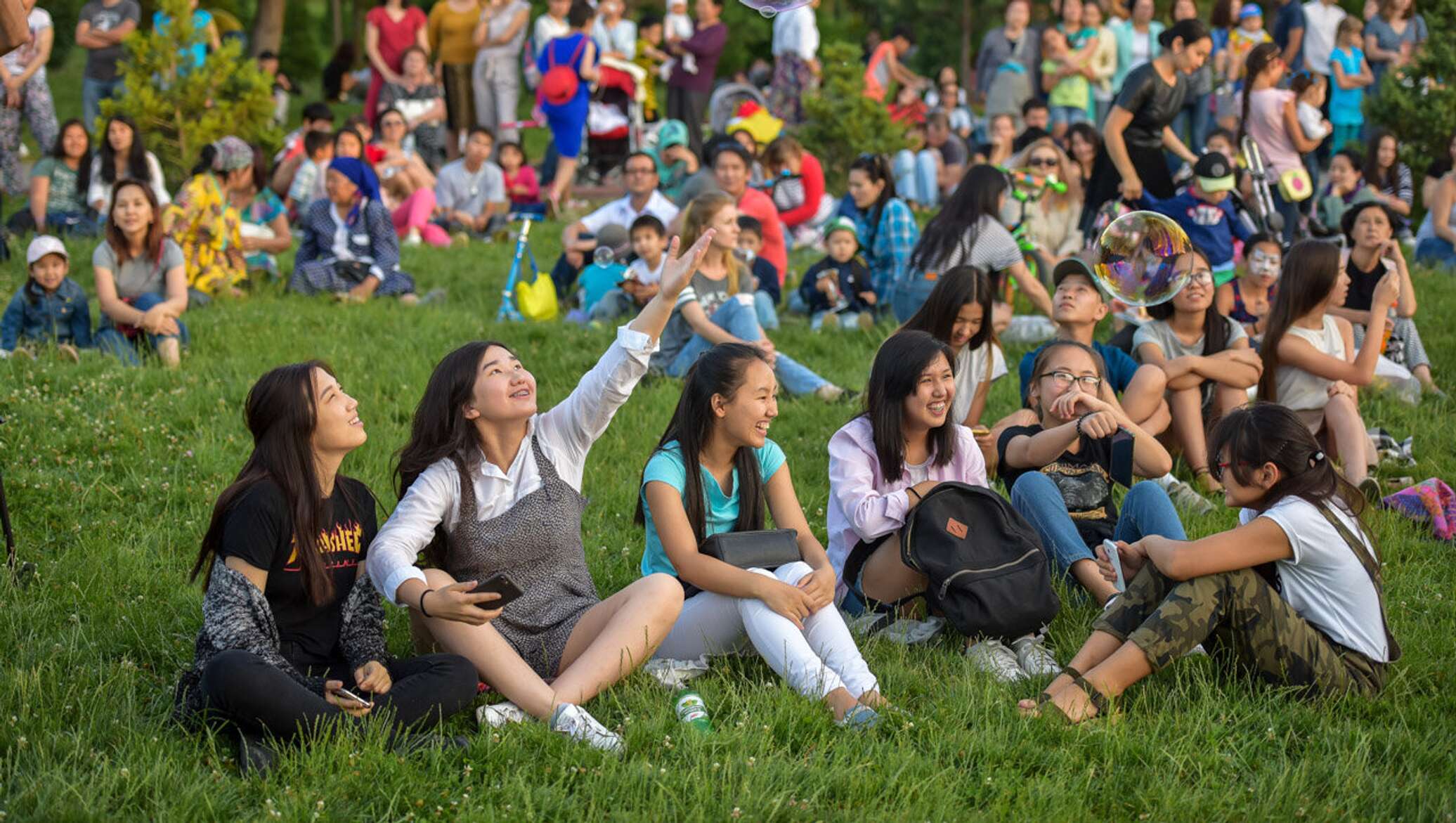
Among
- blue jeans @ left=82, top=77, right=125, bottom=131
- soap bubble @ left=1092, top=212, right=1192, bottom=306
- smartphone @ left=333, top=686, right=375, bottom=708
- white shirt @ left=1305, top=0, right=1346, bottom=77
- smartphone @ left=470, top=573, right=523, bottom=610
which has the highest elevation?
white shirt @ left=1305, top=0, right=1346, bottom=77

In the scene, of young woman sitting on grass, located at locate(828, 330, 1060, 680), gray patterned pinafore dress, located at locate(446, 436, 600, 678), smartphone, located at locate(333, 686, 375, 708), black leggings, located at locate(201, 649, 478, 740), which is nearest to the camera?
black leggings, located at locate(201, 649, 478, 740)

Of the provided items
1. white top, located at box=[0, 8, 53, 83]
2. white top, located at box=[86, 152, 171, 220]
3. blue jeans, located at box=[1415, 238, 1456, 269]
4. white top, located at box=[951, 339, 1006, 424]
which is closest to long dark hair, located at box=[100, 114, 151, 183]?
white top, located at box=[86, 152, 171, 220]

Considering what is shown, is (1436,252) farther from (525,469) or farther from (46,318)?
(46,318)

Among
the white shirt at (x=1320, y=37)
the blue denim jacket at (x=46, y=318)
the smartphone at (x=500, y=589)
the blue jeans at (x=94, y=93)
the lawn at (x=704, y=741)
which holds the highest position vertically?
the white shirt at (x=1320, y=37)

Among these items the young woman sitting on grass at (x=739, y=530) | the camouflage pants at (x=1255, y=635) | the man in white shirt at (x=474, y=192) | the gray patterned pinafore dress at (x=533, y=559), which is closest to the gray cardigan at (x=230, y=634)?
the gray patterned pinafore dress at (x=533, y=559)

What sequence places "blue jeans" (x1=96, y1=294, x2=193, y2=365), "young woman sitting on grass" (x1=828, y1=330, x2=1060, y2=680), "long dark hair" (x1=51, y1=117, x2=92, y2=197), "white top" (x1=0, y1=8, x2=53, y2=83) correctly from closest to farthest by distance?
"young woman sitting on grass" (x1=828, y1=330, x2=1060, y2=680) → "blue jeans" (x1=96, y1=294, x2=193, y2=365) → "long dark hair" (x1=51, y1=117, x2=92, y2=197) → "white top" (x1=0, y1=8, x2=53, y2=83)

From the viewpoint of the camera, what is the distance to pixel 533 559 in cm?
487

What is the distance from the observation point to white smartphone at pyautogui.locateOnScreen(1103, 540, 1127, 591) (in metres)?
5.16

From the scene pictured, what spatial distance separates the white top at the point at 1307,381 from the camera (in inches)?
285

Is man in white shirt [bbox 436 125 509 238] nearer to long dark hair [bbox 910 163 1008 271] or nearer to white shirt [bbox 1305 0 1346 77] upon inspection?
long dark hair [bbox 910 163 1008 271]

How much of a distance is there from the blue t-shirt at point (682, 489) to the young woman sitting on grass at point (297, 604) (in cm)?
98

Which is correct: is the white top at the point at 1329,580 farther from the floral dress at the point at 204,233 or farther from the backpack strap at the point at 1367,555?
the floral dress at the point at 204,233

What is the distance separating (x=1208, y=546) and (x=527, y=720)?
83.1 inches

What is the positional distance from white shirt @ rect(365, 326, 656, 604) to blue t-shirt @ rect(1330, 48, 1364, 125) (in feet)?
41.8
